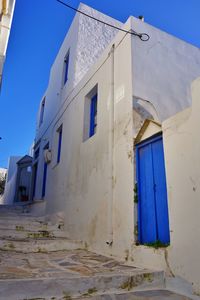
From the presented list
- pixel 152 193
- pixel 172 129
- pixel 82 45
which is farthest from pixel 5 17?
pixel 152 193

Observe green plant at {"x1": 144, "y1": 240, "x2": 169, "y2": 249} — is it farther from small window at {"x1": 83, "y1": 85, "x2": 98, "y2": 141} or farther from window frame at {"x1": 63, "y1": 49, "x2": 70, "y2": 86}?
window frame at {"x1": 63, "y1": 49, "x2": 70, "y2": 86}

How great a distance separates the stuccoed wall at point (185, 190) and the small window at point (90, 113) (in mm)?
3114

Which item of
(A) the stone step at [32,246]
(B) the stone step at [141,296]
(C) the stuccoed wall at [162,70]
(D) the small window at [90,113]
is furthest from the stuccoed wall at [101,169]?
(B) the stone step at [141,296]

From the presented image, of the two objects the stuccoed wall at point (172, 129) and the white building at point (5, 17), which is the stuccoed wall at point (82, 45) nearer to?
the white building at point (5, 17)

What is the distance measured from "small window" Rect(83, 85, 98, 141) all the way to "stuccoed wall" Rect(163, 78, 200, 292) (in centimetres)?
311

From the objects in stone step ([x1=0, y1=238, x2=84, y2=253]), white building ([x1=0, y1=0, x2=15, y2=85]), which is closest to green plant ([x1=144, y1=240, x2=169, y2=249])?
stone step ([x1=0, y1=238, x2=84, y2=253])

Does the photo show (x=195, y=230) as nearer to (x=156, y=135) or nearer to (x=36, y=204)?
(x=156, y=135)

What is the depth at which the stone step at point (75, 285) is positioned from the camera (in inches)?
84.0

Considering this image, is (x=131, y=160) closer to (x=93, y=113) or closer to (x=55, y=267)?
(x=55, y=267)

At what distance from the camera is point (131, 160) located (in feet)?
12.7

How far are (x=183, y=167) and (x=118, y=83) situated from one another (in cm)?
254

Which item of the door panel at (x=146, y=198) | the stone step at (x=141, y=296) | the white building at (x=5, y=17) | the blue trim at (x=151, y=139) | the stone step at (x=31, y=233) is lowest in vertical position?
the stone step at (x=141, y=296)

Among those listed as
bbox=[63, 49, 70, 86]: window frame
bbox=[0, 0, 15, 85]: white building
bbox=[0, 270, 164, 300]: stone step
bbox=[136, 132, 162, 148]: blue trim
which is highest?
bbox=[63, 49, 70, 86]: window frame

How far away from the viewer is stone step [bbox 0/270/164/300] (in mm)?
2135
